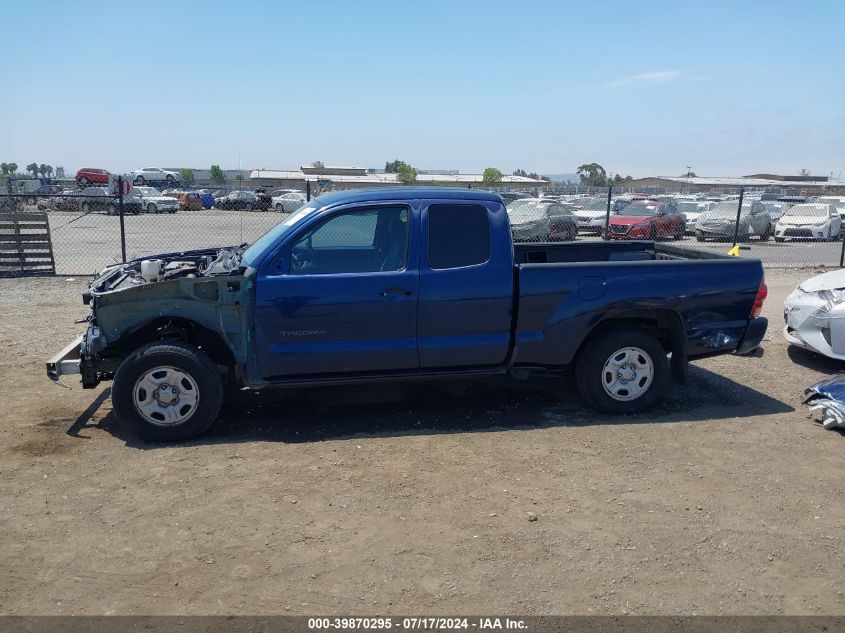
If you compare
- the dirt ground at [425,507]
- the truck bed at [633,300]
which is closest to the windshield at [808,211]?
the dirt ground at [425,507]

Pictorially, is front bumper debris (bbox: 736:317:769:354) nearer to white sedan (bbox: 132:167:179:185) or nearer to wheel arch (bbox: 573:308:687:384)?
wheel arch (bbox: 573:308:687:384)

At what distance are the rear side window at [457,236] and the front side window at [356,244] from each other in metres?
0.22

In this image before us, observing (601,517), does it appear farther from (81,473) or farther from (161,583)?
(81,473)

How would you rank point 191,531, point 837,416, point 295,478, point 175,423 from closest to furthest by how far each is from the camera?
point 191,531 → point 295,478 → point 175,423 → point 837,416

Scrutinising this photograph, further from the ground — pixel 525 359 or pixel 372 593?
pixel 525 359

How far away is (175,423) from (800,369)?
6310mm

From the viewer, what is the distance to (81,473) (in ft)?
16.4

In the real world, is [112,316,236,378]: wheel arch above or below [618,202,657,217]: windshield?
below

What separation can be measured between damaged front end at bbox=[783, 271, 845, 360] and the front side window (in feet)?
15.1

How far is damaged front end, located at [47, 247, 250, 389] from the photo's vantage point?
5441mm

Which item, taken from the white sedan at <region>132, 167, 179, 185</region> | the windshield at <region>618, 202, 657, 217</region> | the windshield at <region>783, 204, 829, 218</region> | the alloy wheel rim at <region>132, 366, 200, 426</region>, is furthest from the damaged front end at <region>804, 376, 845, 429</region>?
the white sedan at <region>132, 167, 179, 185</region>

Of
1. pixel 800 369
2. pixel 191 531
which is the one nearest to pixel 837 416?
pixel 800 369

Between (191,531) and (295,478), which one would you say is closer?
(191,531)

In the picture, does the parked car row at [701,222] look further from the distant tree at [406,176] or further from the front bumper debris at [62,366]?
the distant tree at [406,176]
